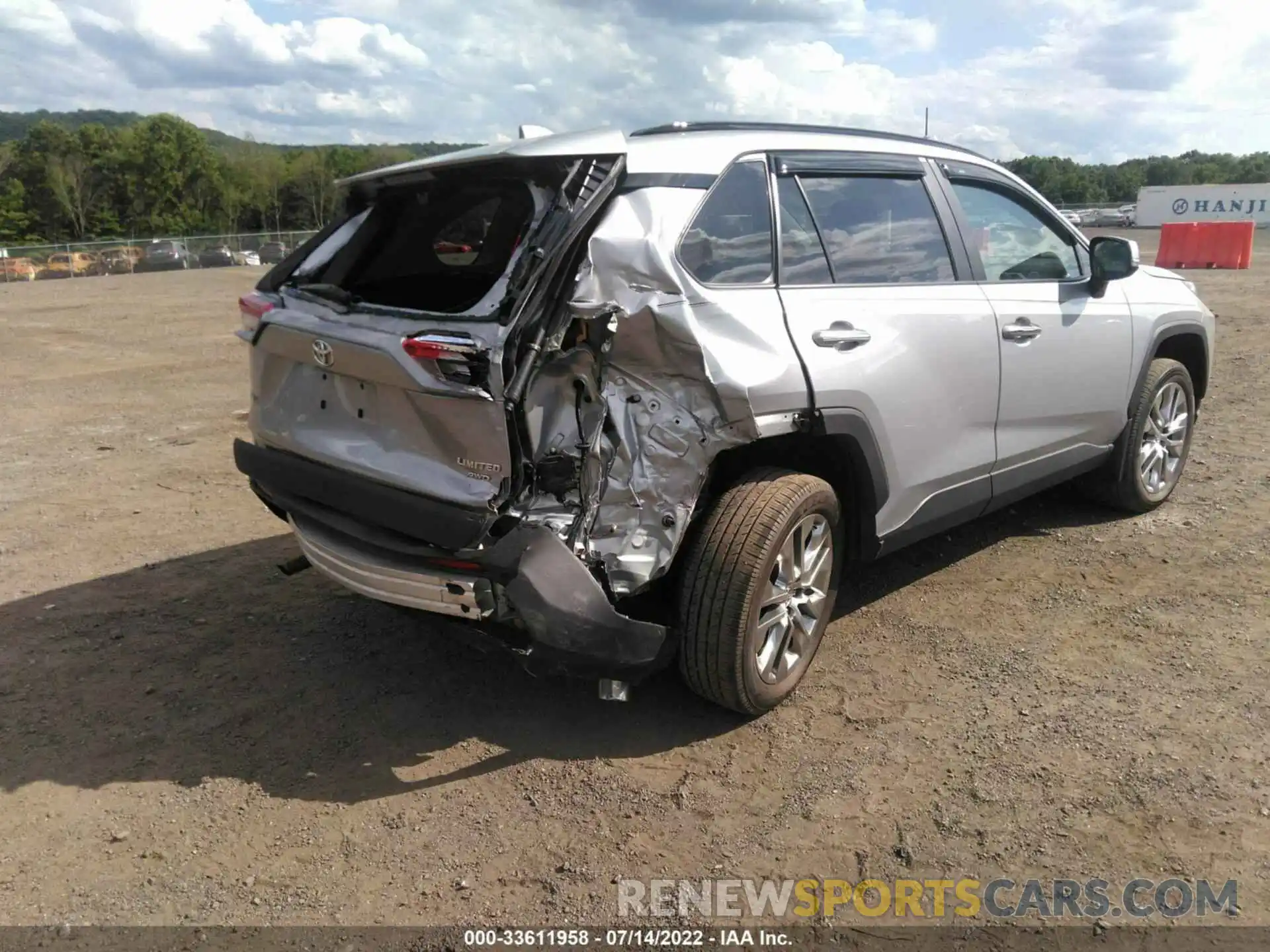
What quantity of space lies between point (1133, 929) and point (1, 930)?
2989mm

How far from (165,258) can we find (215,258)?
90.9 inches

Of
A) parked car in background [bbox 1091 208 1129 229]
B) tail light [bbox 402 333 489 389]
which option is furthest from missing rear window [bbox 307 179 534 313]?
parked car in background [bbox 1091 208 1129 229]

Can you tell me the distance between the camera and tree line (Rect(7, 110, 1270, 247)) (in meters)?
74.9

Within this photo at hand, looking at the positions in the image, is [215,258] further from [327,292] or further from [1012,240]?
[1012,240]

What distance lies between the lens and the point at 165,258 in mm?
43469

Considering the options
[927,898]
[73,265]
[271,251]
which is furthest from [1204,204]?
[927,898]

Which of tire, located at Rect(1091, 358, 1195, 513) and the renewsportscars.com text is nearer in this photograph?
the renewsportscars.com text

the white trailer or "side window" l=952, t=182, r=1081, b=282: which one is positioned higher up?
the white trailer

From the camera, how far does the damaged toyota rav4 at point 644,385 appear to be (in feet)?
9.78

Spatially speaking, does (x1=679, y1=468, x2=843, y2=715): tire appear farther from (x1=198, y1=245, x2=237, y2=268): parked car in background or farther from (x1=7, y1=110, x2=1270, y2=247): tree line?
(x1=7, y1=110, x2=1270, y2=247): tree line

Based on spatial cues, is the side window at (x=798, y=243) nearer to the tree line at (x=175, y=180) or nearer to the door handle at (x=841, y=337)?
the door handle at (x=841, y=337)

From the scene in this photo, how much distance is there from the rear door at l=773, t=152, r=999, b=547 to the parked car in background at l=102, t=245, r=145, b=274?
44686 millimetres

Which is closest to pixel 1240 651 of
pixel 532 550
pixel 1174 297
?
pixel 1174 297

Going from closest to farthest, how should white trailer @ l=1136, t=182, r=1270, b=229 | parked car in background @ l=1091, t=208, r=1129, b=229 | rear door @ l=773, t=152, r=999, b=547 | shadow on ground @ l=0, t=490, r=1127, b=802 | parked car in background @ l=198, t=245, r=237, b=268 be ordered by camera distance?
1. shadow on ground @ l=0, t=490, r=1127, b=802
2. rear door @ l=773, t=152, r=999, b=547
3. parked car in background @ l=198, t=245, r=237, b=268
4. white trailer @ l=1136, t=182, r=1270, b=229
5. parked car in background @ l=1091, t=208, r=1129, b=229
